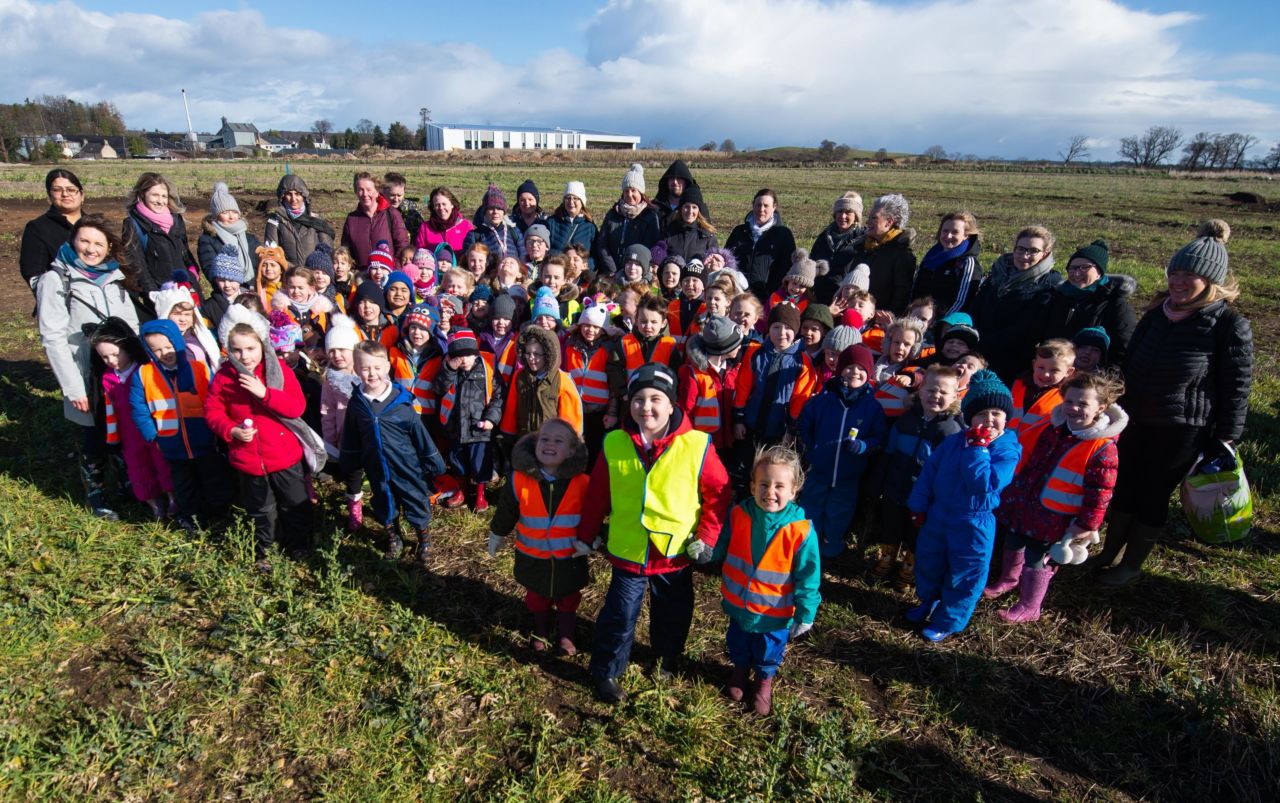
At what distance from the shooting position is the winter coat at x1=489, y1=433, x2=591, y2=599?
3504mm

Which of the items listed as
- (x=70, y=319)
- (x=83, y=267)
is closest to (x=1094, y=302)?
(x=83, y=267)

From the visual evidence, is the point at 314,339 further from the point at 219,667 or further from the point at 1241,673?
the point at 1241,673

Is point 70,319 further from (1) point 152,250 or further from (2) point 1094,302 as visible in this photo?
(2) point 1094,302

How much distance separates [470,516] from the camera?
534cm

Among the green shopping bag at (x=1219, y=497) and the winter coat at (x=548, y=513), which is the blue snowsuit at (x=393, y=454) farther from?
the green shopping bag at (x=1219, y=497)

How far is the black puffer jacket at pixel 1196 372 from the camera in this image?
3.89m

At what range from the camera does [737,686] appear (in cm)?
362

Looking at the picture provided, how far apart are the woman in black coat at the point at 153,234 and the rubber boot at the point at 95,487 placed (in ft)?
5.52

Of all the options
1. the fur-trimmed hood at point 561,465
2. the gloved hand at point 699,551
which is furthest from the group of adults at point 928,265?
the fur-trimmed hood at point 561,465

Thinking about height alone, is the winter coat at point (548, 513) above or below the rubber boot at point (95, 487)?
above

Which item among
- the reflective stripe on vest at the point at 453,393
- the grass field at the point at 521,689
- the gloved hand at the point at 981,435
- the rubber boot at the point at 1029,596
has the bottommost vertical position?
the grass field at the point at 521,689

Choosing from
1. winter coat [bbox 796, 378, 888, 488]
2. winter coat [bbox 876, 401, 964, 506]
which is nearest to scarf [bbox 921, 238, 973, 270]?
winter coat [bbox 796, 378, 888, 488]

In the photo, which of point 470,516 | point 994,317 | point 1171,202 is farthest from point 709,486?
point 1171,202

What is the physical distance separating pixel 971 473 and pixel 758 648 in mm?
1639
